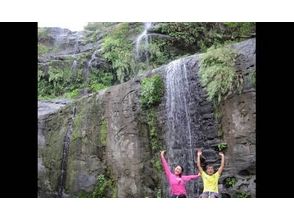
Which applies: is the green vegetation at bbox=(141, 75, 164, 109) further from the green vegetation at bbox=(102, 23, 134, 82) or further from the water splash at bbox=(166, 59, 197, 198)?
the green vegetation at bbox=(102, 23, 134, 82)

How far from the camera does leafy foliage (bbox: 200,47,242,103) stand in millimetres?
6461

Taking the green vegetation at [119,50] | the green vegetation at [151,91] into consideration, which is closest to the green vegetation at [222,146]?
the green vegetation at [151,91]

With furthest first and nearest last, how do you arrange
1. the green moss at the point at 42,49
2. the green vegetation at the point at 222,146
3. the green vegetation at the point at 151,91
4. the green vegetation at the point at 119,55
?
the green vegetation at the point at 119,55
the green moss at the point at 42,49
the green vegetation at the point at 151,91
the green vegetation at the point at 222,146

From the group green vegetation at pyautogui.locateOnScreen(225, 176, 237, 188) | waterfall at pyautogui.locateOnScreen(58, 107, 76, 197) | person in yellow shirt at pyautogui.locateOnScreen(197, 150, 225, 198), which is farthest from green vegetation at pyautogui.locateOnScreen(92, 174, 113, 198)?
green vegetation at pyautogui.locateOnScreen(225, 176, 237, 188)

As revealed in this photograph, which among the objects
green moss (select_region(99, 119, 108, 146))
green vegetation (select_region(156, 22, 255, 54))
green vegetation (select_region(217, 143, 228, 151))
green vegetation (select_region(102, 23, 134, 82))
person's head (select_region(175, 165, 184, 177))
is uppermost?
green vegetation (select_region(156, 22, 255, 54))

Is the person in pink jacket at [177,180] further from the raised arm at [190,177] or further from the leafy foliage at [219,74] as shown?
the leafy foliage at [219,74]

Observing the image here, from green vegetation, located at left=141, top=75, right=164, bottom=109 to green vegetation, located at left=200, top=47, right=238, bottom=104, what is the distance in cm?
62

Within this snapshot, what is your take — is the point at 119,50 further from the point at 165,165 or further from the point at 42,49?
the point at 165,165

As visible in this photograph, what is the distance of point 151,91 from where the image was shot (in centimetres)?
694

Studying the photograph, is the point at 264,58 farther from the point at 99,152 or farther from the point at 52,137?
the point at 52,137

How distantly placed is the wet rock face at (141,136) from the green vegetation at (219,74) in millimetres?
107

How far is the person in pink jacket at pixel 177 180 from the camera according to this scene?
21.0 feet
